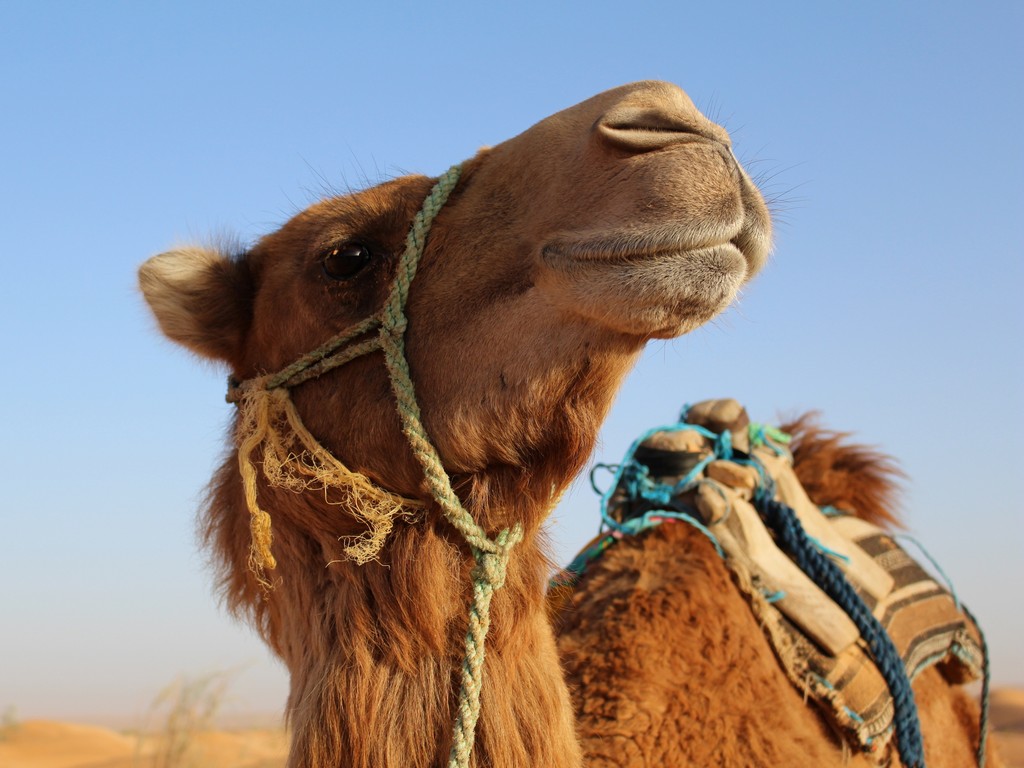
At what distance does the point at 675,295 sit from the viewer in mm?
2012

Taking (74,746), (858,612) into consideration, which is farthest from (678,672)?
(74,746)

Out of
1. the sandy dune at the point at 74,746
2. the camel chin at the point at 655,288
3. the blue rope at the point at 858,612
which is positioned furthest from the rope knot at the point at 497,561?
the sandy dune at the point at 74,746

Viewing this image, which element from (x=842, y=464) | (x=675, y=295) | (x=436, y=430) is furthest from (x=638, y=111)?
(x=842, y=464)

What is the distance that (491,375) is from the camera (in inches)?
88.0

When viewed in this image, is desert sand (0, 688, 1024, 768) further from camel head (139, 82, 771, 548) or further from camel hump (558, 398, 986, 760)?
camel head (139, 82, 771, 548)

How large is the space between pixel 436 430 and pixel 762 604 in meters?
1.63

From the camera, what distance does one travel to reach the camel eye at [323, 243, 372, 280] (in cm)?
258

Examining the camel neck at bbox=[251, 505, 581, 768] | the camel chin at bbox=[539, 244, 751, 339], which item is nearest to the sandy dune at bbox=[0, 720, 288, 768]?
the camel neck at bbox=[251, 505, 581, 768]

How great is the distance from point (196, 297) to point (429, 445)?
1.06 meters

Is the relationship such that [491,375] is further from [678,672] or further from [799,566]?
[799,566]

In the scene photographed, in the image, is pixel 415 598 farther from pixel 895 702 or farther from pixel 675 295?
pixel 895 702

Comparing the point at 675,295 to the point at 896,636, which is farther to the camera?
the point at 896,636

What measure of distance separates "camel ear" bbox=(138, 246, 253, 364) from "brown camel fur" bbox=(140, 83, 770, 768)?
0.98 feet

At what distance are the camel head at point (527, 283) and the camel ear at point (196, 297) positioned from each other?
16cm
